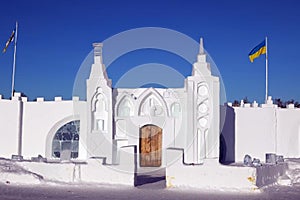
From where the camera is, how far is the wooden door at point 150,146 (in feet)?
61.6

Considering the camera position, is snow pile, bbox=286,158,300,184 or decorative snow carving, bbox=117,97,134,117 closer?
snow pile, bbox=286,158,300,184

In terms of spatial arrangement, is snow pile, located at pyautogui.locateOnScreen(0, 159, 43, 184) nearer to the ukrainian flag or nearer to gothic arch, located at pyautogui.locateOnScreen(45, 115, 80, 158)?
gothic arch, located at pyautogui.locateOnScreen(45, 115, 80, 158)

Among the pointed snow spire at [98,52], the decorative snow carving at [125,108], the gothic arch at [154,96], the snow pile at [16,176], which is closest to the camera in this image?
the snow pile at [16,176]

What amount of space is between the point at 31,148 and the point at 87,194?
9692 mm

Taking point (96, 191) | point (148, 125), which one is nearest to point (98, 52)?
point (148, 125)

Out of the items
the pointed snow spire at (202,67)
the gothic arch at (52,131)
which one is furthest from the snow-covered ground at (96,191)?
the gothic arch at (52,131)

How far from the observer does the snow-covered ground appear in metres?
11.3

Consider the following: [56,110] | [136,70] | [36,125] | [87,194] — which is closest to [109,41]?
[136,70]

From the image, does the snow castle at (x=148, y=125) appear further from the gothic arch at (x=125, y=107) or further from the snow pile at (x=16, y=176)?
the snow pile at (x=16, y=176)

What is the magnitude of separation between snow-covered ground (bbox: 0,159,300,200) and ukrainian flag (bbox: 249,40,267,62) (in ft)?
31.2

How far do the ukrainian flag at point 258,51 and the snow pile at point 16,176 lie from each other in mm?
13670

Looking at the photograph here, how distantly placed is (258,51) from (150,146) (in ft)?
27.0

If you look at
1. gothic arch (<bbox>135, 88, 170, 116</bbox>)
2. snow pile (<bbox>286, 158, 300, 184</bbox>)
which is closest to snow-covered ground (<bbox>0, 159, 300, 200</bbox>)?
snow pile (<bbox>286, 158, 300, 184</bbox>)

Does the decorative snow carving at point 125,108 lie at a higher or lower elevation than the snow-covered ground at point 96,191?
higher
